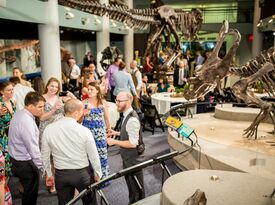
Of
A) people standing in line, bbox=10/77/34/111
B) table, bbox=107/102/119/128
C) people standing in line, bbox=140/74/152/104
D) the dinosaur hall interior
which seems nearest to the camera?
the dinosaur hall interior

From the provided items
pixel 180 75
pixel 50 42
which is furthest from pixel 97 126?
pixel 180 75

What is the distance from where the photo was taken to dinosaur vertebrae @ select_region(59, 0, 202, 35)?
22.2ft

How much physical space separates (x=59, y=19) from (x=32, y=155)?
20.8 feet

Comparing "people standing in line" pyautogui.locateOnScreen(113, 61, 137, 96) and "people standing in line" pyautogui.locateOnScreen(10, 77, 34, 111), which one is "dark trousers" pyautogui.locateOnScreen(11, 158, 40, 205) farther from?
"people standing in line" pyautogui.locateOnScreen(113, 61, 137, 96)

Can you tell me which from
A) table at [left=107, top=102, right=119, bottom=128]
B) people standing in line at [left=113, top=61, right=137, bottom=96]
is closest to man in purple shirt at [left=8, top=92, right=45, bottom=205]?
table at [left=107, top=102, right=119, bottom=128]

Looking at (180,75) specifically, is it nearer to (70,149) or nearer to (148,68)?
(148,68)

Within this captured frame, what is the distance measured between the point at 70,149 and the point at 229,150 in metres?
2.40

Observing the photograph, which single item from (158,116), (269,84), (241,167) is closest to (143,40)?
(158,116)

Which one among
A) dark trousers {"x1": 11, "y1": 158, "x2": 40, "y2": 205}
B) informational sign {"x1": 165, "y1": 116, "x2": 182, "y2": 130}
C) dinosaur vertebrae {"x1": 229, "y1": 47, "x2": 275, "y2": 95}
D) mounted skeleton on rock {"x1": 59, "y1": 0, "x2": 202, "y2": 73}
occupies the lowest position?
dark trousers {"x1": 11, "y1": 158, "x2": 40, "y2": 205}

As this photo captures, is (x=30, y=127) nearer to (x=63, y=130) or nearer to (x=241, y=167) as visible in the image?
(x=63, y=130)

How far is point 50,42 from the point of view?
819 centimetres

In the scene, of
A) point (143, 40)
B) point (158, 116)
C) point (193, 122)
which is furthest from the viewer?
point (143, 40)

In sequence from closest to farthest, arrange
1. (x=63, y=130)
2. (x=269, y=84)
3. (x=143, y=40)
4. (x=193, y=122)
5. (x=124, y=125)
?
(x=63, y=130)
(x=124, y=125)
(x=269, y=84)
(x=193, y=122)
(x=143, y=40)

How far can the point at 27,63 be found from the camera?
955 cm
